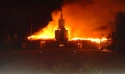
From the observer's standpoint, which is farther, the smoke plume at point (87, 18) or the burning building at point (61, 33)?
the smoke plume at point (87, 18)

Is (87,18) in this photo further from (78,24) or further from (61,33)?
(61,33)

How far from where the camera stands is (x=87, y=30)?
3956cm

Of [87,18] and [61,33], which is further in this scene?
[87,18]

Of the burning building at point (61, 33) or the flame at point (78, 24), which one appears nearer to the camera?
the burning building at point (61, 33)

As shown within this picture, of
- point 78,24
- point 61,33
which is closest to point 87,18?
point 78,24

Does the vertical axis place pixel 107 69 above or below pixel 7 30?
below

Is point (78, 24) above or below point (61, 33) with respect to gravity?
above

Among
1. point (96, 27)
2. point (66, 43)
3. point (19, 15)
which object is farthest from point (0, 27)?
point (96, 27)

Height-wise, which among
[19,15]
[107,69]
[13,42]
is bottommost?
[107,69]

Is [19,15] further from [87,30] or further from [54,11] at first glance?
[87,30]

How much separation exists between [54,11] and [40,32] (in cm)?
328

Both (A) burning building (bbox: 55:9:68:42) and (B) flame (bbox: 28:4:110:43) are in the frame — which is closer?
(A) burning building (bbox: 55:9:68:42)

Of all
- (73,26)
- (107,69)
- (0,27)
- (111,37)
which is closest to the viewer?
(107,69)

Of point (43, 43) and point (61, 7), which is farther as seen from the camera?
point (61, 7)
